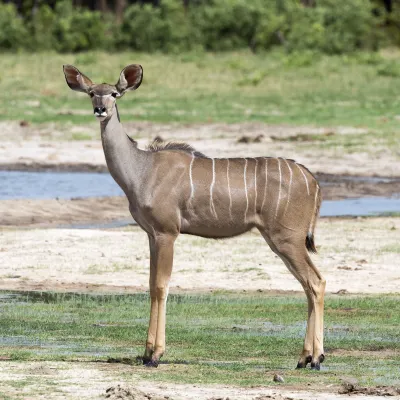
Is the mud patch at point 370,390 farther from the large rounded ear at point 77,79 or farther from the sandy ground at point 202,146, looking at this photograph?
the sandy ground at point 202,146

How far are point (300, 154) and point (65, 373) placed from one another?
1554 centimetres

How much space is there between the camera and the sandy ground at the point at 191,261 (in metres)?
12.5

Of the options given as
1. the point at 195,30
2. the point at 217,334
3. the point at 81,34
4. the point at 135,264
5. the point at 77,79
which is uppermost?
the point at 77,79

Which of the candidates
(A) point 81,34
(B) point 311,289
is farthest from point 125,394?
(A) point 81,34

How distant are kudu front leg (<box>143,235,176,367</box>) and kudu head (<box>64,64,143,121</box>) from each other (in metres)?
0.91

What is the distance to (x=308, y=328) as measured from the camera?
882cm

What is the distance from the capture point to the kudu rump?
349 inches

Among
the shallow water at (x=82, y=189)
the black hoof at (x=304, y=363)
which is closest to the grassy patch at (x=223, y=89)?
the shallow water at (x=82, y=189)

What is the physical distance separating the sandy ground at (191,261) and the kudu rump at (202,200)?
127 inches

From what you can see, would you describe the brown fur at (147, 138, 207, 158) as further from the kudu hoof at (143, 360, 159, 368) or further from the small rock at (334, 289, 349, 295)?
the small rock at (334, 289, 349, 295)

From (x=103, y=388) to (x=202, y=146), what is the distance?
56.1ft

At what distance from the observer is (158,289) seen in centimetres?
889

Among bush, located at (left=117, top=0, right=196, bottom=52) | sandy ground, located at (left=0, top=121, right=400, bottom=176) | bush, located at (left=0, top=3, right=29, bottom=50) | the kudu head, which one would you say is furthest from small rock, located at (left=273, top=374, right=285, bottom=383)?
bush, located at (left=0, top=3, right=29, bottom=50)

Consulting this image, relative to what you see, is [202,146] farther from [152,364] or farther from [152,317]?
[152,364]
